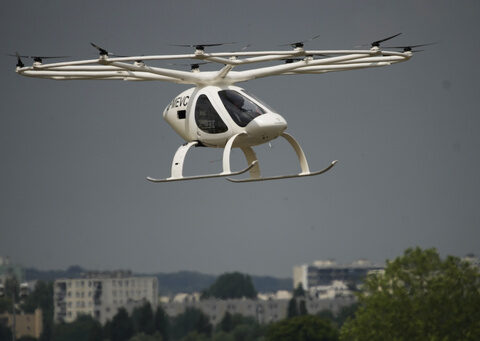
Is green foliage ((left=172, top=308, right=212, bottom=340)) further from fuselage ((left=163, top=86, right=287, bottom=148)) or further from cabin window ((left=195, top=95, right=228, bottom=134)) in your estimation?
cabin window ((left=195, top=95, right=228, bottom=134))

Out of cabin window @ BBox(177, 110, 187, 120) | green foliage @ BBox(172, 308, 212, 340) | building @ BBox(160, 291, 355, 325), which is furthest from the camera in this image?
building @ BBox(160, 291, 355, 325)

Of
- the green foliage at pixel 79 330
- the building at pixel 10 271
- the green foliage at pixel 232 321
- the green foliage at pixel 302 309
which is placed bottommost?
the green foliage at pixel 79 330

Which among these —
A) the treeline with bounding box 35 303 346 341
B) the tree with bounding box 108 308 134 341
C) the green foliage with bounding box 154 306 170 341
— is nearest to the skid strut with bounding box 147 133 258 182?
the treeline with bounding box 35 303 346 341

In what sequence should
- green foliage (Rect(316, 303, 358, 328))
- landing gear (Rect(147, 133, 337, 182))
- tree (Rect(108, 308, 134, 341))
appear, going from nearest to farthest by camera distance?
landing gear (Rect(147, 133, 337, 182)) < tree (Rect(108, 308, 134, 341)) < green foliage (Rect(316, 303, 358, 328))

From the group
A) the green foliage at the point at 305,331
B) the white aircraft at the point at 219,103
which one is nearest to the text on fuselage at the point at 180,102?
the white aircraft at the point at 219,103

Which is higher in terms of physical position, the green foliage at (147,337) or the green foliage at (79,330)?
the green foliage at (79,330)

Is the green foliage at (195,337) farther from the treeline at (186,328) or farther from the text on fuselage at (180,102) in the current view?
the text on fuselage at (180,102)

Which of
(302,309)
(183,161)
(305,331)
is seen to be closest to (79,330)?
(305,331)

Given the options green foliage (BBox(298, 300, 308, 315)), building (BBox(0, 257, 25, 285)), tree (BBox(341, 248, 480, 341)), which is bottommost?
tree (BBox(341, 248, 480, 341))
